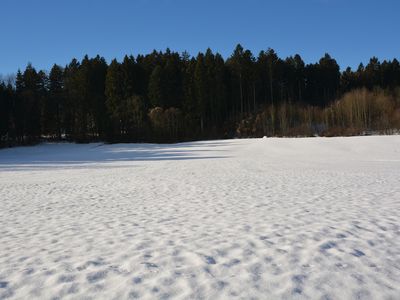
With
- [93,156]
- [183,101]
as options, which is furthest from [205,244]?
[183,101]

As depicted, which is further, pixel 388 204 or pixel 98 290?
pixel 388 204

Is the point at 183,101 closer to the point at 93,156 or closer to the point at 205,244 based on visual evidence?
the point at 93,156

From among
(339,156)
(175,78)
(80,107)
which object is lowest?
(339,156)

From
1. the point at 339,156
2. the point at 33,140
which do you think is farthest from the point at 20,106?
the point at 339,156

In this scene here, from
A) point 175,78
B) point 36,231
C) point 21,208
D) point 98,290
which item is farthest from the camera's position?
point 175,78

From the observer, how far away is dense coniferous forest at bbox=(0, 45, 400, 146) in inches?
2297

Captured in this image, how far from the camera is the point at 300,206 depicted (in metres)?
9.12

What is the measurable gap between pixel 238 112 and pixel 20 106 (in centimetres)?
4205

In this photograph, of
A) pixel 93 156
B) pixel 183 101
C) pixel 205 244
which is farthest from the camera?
pixel 183 101

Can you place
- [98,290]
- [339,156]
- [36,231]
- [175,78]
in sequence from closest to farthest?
1. [98,290]
2. [36,231]
3. [339,156]
4. [175,78]

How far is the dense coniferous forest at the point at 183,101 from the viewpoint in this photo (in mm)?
58344

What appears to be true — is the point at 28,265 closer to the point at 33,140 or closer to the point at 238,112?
the point at 33,140

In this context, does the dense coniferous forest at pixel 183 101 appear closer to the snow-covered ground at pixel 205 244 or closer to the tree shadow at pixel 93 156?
the tree shadow at pixel 93 156

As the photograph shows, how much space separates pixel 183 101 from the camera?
6831cm
